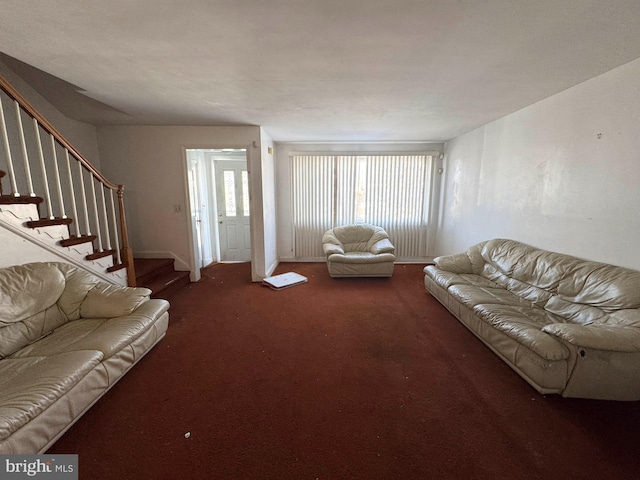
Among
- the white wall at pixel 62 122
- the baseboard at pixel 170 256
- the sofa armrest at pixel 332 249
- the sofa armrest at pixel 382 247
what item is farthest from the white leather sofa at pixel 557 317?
the white wall at pixel 62 122

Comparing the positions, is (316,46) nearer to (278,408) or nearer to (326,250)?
(278,408)

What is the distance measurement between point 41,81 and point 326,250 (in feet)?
13.8

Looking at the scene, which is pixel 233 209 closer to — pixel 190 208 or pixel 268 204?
pixel 268 204

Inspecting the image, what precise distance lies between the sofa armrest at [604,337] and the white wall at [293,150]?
4.09 m

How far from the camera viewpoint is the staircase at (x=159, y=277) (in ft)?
11.5

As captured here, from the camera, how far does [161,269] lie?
3.87 meters

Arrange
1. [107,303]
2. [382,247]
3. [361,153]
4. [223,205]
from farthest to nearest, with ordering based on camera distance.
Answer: [223,205] → [361,153] → [382,247] → [107,303]

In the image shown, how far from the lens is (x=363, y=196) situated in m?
5.29

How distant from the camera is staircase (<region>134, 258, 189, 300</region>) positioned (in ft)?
11.5

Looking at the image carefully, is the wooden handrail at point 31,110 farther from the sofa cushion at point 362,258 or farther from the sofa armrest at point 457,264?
the sofa armrest at point 457,264

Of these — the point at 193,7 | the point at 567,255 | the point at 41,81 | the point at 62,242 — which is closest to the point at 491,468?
the point at 567,255

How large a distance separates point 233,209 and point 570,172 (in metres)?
5.11

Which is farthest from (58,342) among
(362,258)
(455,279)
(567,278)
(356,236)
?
(567,278)

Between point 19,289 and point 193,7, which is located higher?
point 193,7
